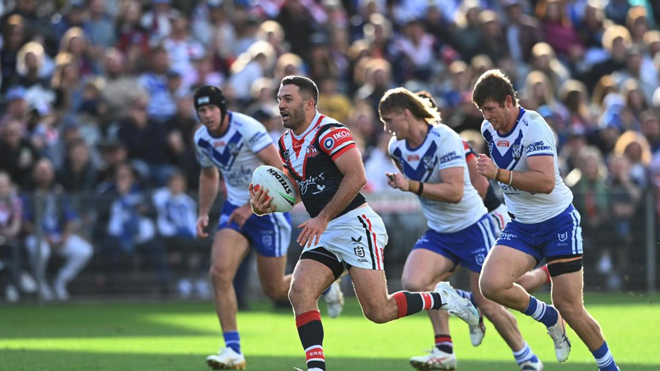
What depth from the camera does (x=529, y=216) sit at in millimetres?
8977

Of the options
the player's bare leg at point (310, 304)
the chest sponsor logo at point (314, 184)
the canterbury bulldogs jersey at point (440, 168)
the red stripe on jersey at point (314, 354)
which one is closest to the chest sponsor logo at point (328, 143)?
the chest sponsor logo at point (314, 184)

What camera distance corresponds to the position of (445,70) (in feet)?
71.9

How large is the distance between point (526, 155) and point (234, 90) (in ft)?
35.8

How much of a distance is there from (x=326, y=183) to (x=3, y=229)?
967 centimetres

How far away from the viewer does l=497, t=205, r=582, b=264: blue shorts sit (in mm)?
8789

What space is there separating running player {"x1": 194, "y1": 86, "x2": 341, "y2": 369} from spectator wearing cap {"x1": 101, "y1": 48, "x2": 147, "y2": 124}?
24.5 feet

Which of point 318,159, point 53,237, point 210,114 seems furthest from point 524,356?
point 53,237

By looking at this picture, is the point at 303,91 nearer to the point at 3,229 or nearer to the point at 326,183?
the point at 326,183

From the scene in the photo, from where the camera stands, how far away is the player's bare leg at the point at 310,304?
8.23 metres

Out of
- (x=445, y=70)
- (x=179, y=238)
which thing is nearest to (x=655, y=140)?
(x=445, y=70)

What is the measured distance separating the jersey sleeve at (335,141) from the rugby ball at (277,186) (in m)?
0.45

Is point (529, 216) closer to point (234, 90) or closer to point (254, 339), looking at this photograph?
point (254, 339)

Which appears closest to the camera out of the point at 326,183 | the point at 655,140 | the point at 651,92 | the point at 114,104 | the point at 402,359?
the point at 326,183

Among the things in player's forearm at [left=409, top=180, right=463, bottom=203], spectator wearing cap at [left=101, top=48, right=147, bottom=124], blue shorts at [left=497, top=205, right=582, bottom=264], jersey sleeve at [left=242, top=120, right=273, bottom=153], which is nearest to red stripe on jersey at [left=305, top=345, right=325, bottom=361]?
blue shorts at [left=497, top=205, right=582, bottom=264]
